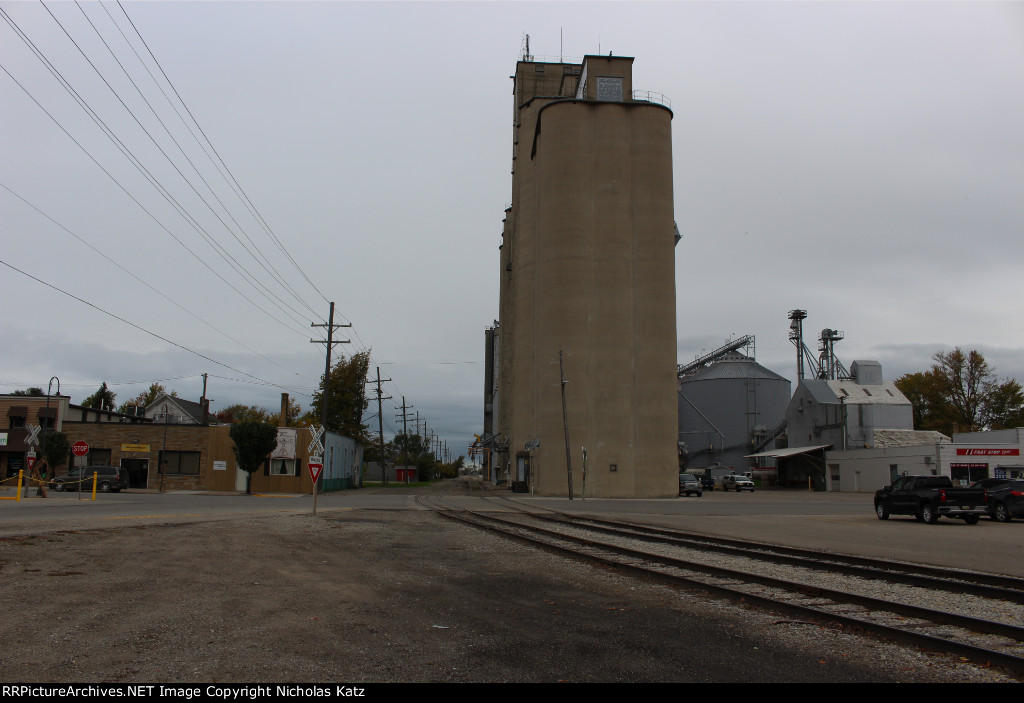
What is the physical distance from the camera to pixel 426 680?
592cm

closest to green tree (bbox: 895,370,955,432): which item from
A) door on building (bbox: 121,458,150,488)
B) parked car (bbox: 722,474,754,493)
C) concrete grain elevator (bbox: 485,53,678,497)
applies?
parked car (bbox: 722,474,754,493)

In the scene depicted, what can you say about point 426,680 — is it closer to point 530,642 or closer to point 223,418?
point 530,642

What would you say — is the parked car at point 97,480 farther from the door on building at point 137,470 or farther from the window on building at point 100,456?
the window on building at point 100,456

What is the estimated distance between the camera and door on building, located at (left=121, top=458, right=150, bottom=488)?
5316 cm

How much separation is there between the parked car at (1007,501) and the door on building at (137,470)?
A: 51.7m

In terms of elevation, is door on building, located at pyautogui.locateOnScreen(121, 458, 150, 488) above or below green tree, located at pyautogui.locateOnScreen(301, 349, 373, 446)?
below

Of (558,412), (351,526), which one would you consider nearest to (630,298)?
(558,412)

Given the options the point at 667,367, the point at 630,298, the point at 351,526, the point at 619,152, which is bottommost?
the point at 351,526

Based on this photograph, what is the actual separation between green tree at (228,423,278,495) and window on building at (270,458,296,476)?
3.81 m

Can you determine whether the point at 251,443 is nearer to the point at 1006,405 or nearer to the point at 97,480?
the point at 97,480

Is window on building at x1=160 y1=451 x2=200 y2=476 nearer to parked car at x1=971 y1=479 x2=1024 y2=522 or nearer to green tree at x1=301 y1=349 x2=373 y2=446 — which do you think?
green tree at x1=301 y1=349 x2=373 y2=446

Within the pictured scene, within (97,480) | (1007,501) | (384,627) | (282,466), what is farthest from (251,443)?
(384,627)

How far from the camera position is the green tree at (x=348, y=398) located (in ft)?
259

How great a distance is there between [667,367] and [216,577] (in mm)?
46566
